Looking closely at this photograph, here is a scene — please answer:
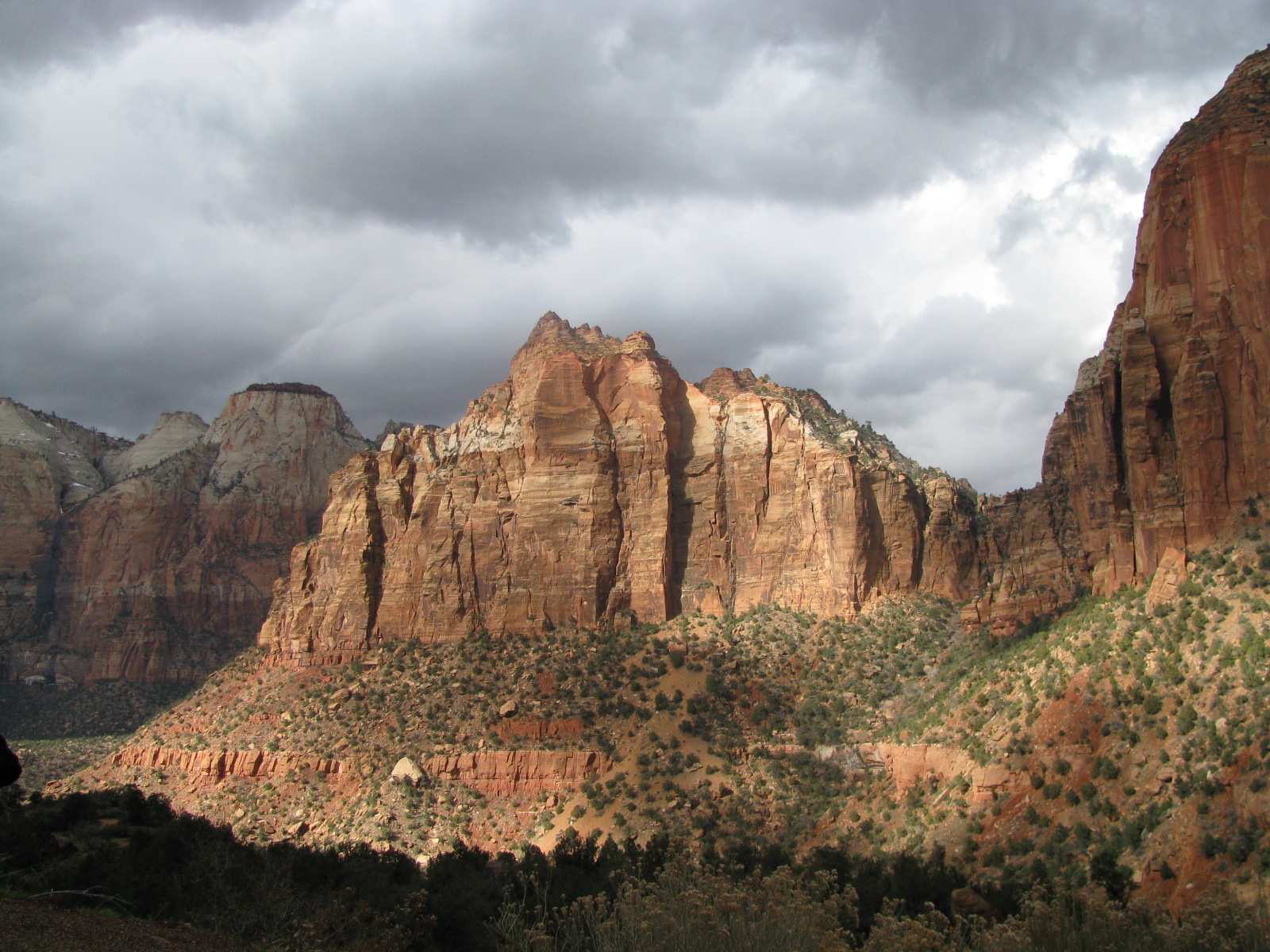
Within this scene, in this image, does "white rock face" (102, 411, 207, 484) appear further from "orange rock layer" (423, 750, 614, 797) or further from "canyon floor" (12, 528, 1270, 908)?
"orange rock layer" (423, 750, 614, 797)

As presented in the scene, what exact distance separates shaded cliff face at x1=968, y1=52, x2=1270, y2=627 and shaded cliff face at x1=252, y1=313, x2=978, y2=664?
17713 mm

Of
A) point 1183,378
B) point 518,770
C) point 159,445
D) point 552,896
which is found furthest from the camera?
point 159,445

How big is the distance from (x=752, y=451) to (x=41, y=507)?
10485cm

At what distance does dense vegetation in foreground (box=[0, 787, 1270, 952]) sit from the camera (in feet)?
60.0

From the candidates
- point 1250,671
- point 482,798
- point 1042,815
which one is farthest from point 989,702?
point 482,798

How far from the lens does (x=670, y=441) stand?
276ft

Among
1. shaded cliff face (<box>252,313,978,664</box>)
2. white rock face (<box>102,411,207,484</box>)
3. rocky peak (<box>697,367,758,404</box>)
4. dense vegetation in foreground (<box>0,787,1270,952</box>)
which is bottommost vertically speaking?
dense vegetation in foreground (<box>0,787,1270,952</box>)

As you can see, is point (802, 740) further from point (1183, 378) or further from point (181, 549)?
point (181, 549)

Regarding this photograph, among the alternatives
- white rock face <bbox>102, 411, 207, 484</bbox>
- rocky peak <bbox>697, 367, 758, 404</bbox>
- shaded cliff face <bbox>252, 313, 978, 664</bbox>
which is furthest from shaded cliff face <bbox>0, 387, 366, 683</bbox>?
rocky peak <bbox>697, 367, 758, 404</bbox>

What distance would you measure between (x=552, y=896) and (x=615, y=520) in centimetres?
4528

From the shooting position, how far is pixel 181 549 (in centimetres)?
13262

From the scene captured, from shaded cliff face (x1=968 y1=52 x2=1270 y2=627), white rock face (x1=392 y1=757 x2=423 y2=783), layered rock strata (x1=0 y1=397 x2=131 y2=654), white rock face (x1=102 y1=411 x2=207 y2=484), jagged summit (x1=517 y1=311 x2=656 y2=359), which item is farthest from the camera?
white rock face (x1=102 y1=411 x2=207 y2=484)

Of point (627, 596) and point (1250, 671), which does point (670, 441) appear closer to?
point (627, 596)

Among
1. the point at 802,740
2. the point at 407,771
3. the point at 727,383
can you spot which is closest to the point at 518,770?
the point at 407,771
